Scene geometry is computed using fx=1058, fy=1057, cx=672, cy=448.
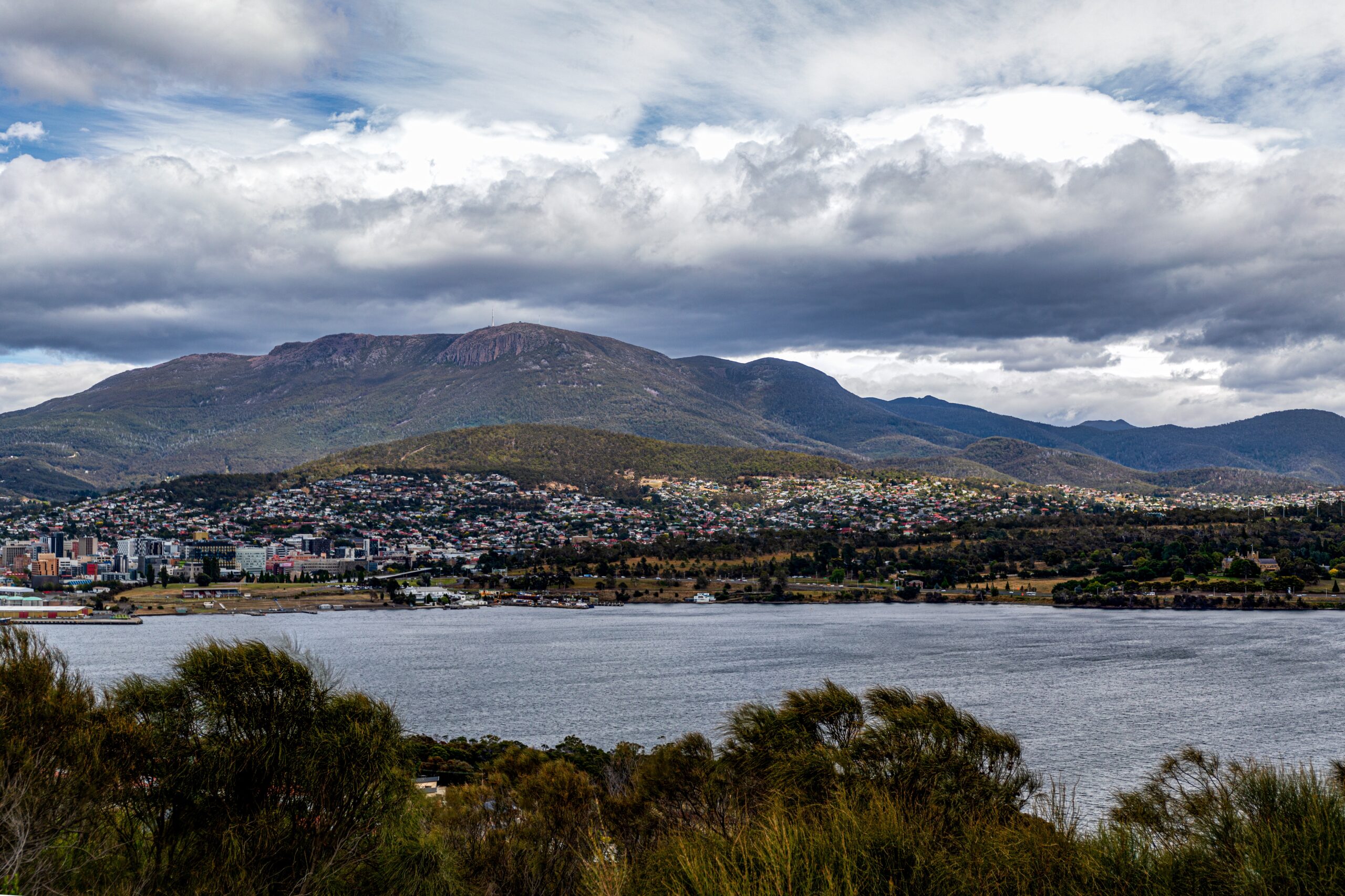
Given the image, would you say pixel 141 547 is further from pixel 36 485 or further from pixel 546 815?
pixel 546 815

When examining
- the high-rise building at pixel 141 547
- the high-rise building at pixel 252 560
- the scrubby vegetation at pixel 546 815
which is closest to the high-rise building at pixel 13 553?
the high-rise building at pixel 141 547

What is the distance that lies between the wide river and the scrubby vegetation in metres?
7.58

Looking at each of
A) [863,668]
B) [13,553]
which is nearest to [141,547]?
[13,553]

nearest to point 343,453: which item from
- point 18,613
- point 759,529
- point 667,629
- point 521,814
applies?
point 759,529

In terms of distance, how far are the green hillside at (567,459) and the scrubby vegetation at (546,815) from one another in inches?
5192

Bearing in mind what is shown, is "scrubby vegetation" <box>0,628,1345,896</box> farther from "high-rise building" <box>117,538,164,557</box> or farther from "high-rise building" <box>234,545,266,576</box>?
"high-rise building" <box>117,538,164,557</box>

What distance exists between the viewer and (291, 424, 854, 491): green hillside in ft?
501

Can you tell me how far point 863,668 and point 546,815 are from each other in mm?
35331

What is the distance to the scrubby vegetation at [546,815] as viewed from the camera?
7.92 meters

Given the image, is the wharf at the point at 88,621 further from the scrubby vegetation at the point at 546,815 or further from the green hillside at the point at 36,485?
the green hillside at the point at 36,485

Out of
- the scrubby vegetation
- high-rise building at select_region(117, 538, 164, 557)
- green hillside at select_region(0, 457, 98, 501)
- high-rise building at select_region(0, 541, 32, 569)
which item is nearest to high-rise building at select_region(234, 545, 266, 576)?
high-rise building at select_region(117, 538, 164, 557)

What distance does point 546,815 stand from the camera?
1590 cm

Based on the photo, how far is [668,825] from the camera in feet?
48.3

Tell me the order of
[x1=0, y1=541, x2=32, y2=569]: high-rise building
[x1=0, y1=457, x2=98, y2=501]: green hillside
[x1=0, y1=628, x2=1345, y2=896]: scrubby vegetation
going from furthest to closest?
[x1=0, y1=457, x2=98, y2=501]: green hillside, [x1=0, y1=541, x2=32, y2=569]: high-rise building, [x1=0, y1=628, x2=1345, y2=896]: scrubby vegetation
